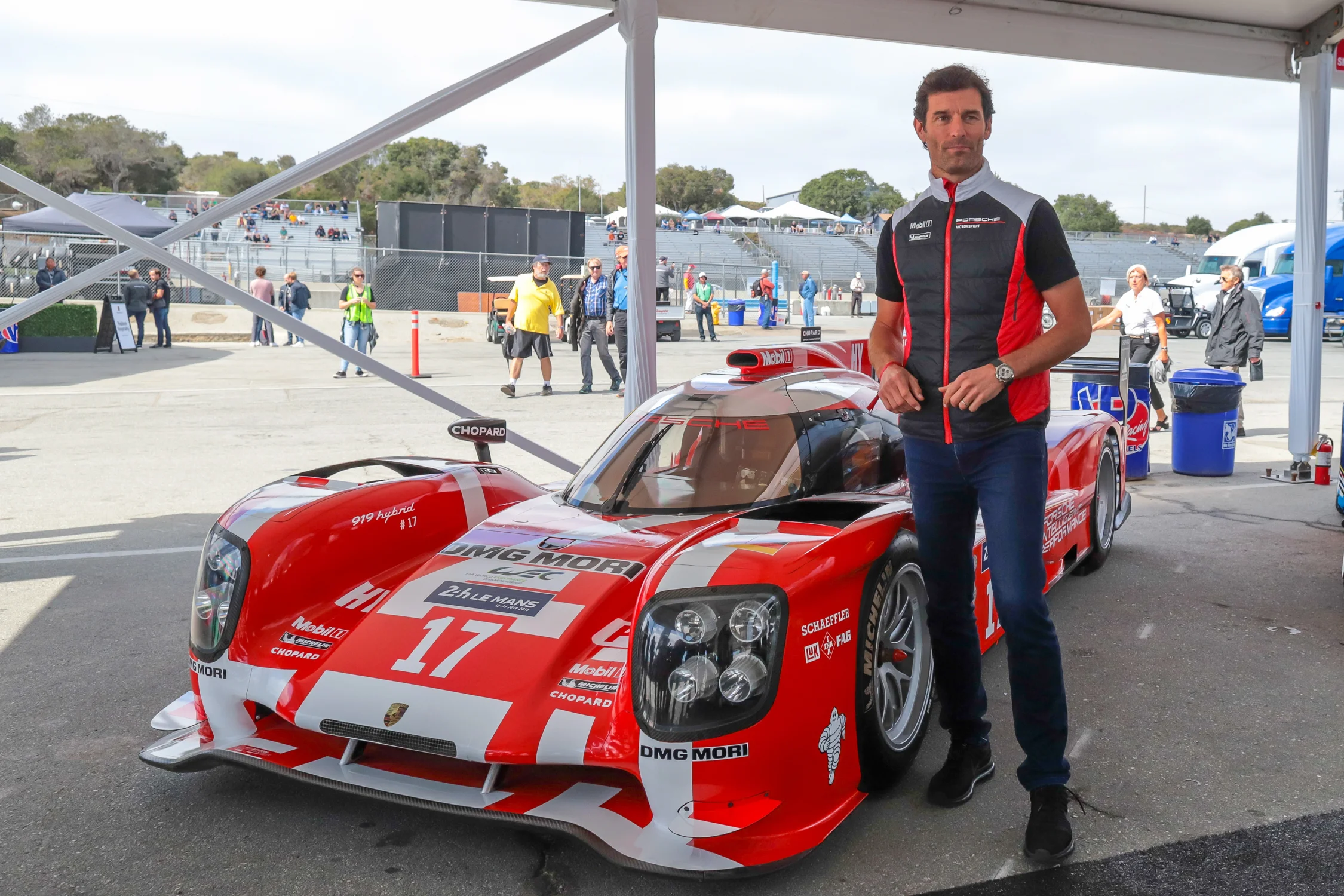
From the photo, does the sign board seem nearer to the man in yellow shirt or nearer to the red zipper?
the man in yellow shirt

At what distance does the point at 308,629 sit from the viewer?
314 cm

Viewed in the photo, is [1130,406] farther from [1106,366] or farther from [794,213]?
[794,213]

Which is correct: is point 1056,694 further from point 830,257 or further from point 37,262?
point 830,257

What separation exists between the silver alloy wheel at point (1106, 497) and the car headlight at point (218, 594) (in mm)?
3968

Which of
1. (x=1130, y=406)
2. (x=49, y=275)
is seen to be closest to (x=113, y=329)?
(x=49, y=275)

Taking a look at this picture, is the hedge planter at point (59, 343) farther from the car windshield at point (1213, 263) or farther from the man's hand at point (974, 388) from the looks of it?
the car windshield at point (1213, 263)

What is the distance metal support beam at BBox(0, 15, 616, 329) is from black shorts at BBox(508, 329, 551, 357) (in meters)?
8.22

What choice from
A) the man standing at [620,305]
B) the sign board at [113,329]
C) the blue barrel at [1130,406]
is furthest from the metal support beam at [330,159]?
the sign board at [113,329]

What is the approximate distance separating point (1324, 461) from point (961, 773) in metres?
6.22

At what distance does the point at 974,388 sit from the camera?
8.68ft

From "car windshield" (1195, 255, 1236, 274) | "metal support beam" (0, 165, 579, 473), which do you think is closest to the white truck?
"car windshield" (1195, 255, 1236, 274)

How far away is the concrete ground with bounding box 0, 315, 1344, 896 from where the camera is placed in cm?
263

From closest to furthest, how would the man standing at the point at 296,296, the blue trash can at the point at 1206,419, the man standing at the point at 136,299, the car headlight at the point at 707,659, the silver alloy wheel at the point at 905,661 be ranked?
Answer: 1. the car headlight at the point at 707,659
2. the silver alloy wheel at the point at 905,661
3. the blue trash can at the point at 1206,419
4. the man standing at the point at 136,299
5. the man standing at the point at 296,296

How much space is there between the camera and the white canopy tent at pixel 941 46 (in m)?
4.96
